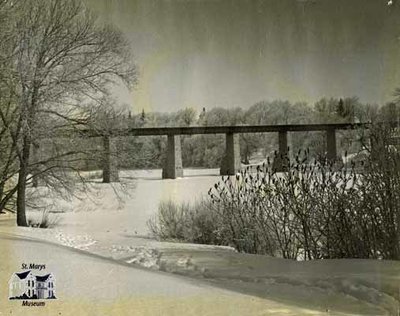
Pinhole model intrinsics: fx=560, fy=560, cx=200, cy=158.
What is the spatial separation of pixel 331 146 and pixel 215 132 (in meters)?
0.46

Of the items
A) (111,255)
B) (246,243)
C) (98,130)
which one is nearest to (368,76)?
(246,243)

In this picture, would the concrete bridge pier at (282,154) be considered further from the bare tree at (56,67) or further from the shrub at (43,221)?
the shrub at (43,221)

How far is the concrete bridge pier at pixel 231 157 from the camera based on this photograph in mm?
2215

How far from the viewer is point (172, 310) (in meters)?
2.11

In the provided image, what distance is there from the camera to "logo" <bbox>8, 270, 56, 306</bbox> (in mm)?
2125

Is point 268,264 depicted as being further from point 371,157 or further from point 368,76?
point 368,76

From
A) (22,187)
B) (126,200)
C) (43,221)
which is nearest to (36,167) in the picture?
(22,187)

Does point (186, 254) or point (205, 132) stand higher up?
point (205, 132)

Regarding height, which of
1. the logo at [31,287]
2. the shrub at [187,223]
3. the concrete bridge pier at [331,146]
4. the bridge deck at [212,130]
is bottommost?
the logo at [31,287]

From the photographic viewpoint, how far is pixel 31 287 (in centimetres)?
213

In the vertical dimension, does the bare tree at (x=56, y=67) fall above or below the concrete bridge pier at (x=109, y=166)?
above

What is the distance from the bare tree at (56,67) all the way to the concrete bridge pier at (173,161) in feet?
→ 0.93

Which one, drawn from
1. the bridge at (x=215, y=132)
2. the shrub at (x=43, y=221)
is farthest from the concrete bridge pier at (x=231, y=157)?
the shrub at (x=43, y=221)

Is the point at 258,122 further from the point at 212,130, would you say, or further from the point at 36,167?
the point at 36,167
